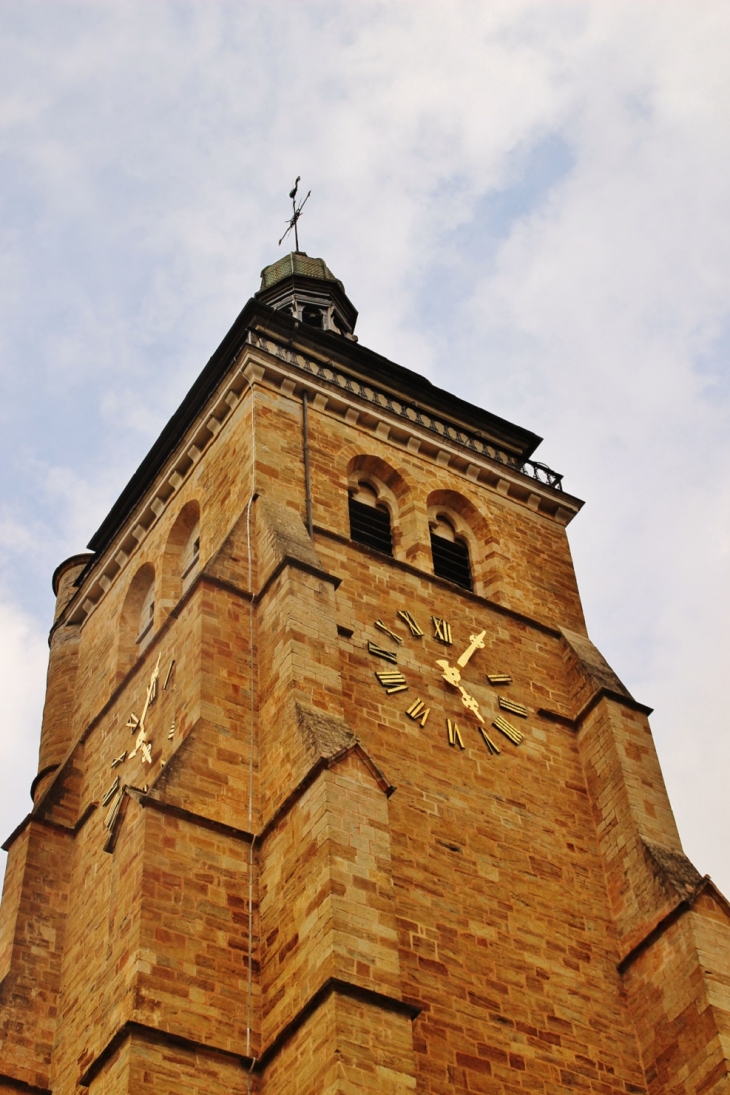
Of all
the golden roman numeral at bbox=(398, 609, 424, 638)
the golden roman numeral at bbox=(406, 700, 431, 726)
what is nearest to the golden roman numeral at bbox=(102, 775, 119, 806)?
the golden roman numeral at bbox=(406, 700, 431, 726)

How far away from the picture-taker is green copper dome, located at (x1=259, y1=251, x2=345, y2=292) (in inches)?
1367

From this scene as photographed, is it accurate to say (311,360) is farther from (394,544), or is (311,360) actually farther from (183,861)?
(183,861)

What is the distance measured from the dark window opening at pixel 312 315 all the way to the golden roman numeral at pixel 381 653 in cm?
1327

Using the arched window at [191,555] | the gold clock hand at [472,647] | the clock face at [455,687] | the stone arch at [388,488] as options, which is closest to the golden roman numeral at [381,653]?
the clock face at [455,687]

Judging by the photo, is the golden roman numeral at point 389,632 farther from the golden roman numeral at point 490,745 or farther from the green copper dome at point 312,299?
the green copper dome at point 312,299

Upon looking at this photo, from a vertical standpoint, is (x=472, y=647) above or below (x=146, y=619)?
below

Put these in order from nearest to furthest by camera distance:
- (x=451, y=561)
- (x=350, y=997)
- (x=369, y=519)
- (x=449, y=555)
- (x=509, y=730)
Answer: (x=350, y=997) < (x=509, y=730) < (x=369, y=519) < (x=451, y=561) < (x=449, y=555)

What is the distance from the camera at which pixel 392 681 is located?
20.8 metres

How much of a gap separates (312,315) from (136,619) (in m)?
9.71

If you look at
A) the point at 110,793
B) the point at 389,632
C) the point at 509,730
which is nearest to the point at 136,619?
the point at 110,793

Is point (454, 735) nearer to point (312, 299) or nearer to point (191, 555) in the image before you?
point (191, 555)

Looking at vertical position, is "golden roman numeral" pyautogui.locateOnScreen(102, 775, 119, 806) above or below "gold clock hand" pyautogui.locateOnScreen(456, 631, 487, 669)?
below

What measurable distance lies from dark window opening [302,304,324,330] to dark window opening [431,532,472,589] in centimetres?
888

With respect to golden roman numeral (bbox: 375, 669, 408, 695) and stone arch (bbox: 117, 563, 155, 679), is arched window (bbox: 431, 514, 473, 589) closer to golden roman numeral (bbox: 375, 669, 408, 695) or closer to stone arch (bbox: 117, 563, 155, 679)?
golden roman numeral (bbox: 375, 669, 408, 695)
